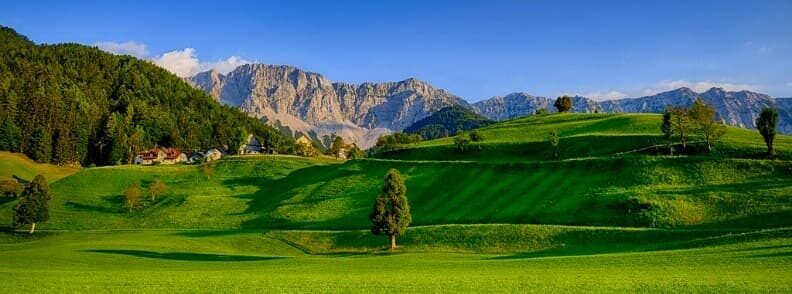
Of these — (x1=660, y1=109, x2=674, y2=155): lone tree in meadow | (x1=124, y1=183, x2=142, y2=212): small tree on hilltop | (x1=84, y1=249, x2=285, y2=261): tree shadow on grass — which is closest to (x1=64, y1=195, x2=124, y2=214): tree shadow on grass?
(x1=124, y1=183, x2=142, y2=212): small tree on hilltop

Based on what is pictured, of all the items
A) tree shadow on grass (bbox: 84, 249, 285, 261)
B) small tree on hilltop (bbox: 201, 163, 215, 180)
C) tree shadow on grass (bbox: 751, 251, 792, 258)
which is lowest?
tree shadow on grass (bbox: 84, 249, 285, 261)

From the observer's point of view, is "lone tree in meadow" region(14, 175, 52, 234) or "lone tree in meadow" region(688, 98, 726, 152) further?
"lone tree in meadow" region(688, 98, 726, 152)

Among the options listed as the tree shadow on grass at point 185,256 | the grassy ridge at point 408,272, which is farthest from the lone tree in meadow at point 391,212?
the tree shadow on grass at point 185,256

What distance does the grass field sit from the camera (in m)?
37.0

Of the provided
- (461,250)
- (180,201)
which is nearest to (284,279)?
(461,250)

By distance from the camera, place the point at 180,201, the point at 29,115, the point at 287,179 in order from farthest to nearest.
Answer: the point at 29,115, the point at 287,179, the point at 180,201

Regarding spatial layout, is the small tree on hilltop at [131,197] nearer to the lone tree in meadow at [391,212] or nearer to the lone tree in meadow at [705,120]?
the lone tree in meadow at [391,212]

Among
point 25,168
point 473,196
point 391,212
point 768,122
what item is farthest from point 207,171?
point 768,122

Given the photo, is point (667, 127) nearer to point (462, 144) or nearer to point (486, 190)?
point (486, 190)

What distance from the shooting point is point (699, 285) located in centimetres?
3036

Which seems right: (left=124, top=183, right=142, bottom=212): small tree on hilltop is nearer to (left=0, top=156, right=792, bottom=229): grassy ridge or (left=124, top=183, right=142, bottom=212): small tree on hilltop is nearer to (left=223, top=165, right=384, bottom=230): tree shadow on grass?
(left=0, top=156, right=792, bottom=229): grassy ridge

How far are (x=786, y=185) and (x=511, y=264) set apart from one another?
5073cm

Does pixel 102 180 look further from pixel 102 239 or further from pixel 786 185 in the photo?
pixel 786 185

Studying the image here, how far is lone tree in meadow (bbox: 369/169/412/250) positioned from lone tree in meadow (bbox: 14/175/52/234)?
57.6 meters
